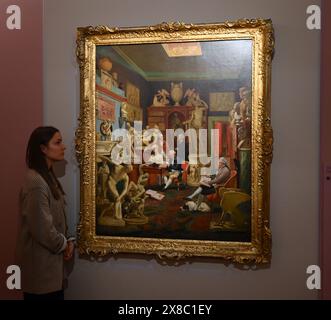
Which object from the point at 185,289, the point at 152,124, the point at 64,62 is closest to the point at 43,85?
the point at 64,62

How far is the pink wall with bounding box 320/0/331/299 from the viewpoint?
1809mm

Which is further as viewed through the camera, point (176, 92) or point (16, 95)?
point (16, 95)

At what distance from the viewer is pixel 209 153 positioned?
76.3 inches

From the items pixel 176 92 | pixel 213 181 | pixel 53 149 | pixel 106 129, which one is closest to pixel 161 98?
pixel 176 92

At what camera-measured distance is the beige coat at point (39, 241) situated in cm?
175

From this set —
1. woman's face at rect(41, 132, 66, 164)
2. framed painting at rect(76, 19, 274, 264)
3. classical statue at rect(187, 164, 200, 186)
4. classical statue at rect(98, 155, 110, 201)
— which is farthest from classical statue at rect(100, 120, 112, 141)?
classical statue at rect(187, 164, 200, 186)

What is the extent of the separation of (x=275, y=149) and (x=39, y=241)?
1.27 m

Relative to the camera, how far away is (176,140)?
1.97m

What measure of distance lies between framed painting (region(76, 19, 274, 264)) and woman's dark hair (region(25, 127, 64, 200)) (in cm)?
22

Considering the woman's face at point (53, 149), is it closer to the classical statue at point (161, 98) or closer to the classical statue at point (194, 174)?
the classical statue at point (161, 98)

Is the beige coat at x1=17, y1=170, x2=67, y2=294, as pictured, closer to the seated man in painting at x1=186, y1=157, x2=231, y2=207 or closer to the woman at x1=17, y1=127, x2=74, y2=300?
the woman at x1=17, y1=127, x2=74, y2=300

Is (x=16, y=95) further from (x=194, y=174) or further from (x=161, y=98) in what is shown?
(x=194, y=174)

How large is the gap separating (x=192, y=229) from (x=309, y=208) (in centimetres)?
62

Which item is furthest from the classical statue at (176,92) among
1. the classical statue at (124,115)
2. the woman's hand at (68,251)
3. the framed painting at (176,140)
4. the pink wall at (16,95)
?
the woman's hand at (68,251)
